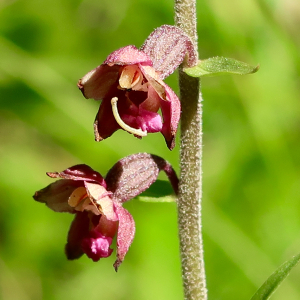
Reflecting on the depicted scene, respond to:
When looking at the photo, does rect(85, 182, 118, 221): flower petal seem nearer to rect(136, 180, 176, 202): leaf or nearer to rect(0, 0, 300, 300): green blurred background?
rect(136, 180, 176, 202): leaf

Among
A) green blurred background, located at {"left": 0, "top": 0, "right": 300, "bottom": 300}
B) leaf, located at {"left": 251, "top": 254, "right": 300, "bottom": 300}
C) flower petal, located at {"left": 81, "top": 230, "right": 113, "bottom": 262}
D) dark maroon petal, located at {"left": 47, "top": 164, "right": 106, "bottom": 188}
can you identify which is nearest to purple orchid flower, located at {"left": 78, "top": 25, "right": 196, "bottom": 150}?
dark maroon petal, located at {"left": 47, "top": 164, "right": 106, "bottom": 188}

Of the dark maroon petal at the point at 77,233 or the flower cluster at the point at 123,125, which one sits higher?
the flower cluster at the point at 123,125

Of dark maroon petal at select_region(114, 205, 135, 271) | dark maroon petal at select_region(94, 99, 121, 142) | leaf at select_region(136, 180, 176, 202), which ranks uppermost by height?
dark maroon petal at select_region(94, 99, 121, 142)

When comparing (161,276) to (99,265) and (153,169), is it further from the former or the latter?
(153,169)

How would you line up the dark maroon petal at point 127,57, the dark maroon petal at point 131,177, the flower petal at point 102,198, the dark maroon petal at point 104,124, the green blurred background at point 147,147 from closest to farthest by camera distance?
the dark maroon petal at point 127,57, the dark maroon petal at point 104,124, the flower petal at point 102,198, the dark maroon petal at point 131,177, the green blurred background at point 147,147

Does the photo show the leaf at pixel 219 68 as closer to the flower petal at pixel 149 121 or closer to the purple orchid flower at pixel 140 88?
the purple orchid flower at pixel 140 88

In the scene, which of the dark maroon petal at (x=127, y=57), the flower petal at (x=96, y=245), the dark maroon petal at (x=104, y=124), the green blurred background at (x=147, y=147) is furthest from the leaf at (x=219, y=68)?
the green blurred background at (x=147, y=147)

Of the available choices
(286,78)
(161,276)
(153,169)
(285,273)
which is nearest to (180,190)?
(153,169)
